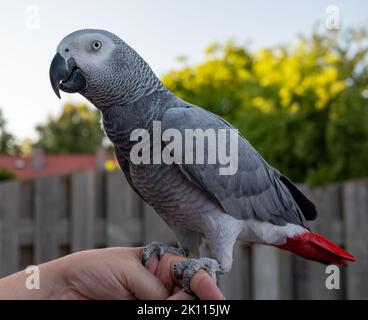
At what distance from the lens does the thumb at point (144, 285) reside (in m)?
0.92

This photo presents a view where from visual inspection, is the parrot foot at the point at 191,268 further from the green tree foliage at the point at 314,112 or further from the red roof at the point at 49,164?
the red roof at the point at 49,164

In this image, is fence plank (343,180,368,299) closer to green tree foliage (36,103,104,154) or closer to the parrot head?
the parrot head

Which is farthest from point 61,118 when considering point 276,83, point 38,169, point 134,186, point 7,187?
point 134,186

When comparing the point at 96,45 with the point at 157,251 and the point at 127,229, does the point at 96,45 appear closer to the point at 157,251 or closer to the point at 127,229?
the point at 157,251

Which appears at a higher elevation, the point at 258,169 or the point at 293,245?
the point at 258,169

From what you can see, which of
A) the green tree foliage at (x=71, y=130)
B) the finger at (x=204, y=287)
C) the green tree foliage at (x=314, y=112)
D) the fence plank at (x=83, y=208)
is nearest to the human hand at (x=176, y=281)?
the finger at (x=204, y=287)

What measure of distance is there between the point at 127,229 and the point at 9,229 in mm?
577

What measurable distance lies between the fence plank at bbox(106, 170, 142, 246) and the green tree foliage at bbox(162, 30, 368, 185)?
1.35 m

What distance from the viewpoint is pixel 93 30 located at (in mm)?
845

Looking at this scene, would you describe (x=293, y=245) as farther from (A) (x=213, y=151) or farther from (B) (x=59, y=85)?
(B) (x=59, y=85)

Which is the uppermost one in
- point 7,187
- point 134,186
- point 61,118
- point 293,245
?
point 61,118

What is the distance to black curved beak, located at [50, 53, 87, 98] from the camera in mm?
828

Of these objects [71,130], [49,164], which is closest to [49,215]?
[71,130]

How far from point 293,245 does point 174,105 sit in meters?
0.37
